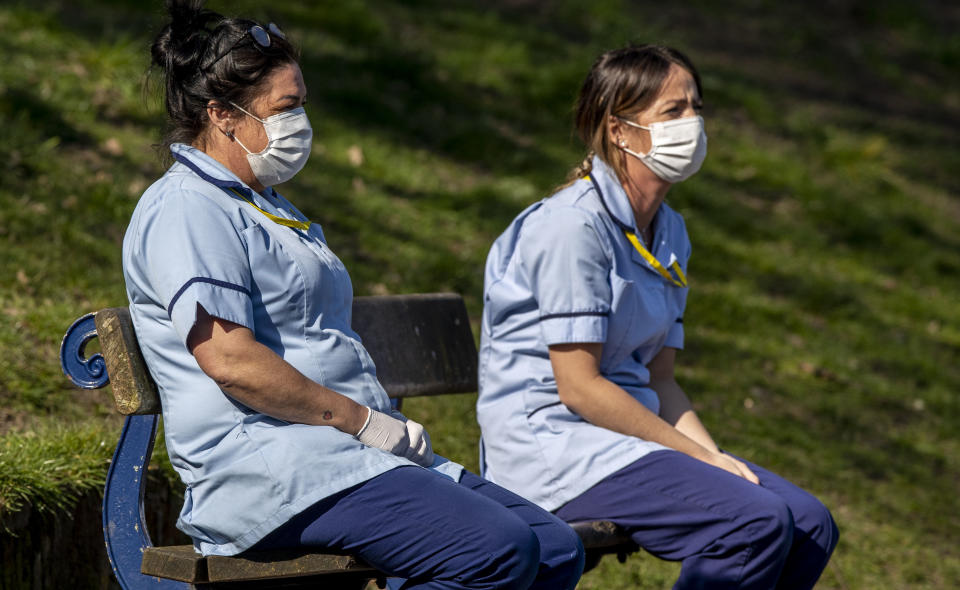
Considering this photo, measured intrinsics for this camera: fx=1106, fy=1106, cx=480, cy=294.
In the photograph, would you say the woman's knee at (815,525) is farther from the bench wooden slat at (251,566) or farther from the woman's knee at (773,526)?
the bench wooden slat at (251,566)

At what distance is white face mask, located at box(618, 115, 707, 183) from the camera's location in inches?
137

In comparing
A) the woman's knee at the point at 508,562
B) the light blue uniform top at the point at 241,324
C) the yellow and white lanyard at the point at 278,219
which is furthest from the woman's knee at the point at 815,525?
the yellow and white lanyard at the point at 278,219

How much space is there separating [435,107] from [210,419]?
225 inches

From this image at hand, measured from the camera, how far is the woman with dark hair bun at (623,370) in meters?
3.01

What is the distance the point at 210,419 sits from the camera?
8.07 feet

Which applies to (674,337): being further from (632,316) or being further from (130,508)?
(130,508)

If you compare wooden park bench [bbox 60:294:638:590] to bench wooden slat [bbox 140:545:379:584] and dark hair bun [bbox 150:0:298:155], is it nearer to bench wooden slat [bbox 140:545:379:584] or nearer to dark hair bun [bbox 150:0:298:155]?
A: bench wooden slat [bbox 140:545:379:584]

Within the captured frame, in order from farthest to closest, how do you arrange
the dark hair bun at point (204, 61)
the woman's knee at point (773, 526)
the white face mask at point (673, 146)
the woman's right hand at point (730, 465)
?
1. the white face mask at point (673, 146)
2. the woman's right hand at point (730, 465)
3. the woman's knee at point (773, 526)
4. the dark hair bun at point (204, 61)

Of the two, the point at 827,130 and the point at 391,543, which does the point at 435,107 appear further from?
the point at 391,543

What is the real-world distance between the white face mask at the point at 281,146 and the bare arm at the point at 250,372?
51 cm

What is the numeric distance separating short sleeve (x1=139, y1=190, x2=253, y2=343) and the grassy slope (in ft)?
3.57

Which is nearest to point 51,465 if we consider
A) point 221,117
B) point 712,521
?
point 221,117

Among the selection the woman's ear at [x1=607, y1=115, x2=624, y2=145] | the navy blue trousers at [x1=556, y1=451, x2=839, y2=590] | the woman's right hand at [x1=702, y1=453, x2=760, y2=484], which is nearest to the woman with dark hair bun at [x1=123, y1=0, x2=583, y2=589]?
the navy blue trousers at [x1=556, y1=451, x2=839, y2=590]

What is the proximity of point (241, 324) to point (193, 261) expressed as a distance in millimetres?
170
